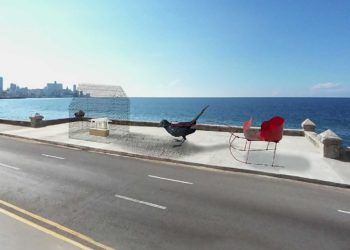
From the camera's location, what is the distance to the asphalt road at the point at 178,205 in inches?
281

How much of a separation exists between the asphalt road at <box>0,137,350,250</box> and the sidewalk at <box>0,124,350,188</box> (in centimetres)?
91

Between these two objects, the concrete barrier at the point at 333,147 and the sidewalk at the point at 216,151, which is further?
the concrete barrier at the point at 333,147

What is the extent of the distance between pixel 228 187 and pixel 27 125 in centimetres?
Result: 2355

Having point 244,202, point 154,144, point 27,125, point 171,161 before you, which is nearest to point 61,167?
point 171,161

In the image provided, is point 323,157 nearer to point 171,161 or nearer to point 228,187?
point 228,187

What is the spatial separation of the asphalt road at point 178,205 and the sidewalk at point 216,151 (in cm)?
91

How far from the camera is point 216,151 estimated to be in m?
16.3

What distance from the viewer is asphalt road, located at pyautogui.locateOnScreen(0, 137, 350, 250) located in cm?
713

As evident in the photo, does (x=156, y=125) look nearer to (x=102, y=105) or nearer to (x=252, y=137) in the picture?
(x=102, y=105)

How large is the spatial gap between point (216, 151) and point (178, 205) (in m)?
7.59

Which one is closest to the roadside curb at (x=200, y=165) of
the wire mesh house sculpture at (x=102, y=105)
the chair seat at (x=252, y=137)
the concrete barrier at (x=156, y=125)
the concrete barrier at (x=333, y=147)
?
the chair seat at (x=252, y=137)

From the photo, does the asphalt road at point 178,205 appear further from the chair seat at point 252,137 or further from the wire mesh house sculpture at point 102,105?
the wire mesh house sculpture at point 102,105

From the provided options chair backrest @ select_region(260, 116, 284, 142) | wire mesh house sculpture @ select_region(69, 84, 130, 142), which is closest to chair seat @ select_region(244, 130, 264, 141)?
chair backrest @ select_region(260, 116, 284, 142)

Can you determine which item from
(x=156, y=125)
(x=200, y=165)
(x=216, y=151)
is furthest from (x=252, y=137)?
(x=156, y=125)
